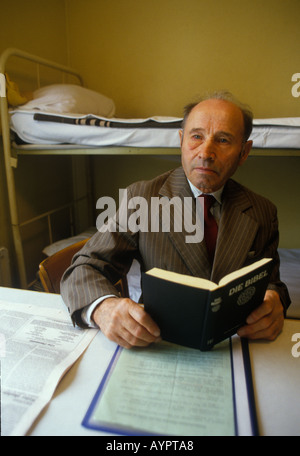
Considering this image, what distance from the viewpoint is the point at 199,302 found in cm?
51

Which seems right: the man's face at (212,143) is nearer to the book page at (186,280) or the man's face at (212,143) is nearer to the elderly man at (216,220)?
the elderly man at (216,220)

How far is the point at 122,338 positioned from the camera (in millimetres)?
592

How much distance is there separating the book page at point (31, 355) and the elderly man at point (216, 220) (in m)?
0.08

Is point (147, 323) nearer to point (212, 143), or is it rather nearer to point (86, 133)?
point (212, 143)

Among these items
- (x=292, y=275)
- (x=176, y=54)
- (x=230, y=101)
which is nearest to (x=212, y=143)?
(x=230, y=101)

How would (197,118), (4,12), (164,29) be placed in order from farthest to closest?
(164,29) → (4,12) → (197,118)

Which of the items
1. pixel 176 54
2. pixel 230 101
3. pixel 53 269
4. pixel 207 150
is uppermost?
pixel 176 54

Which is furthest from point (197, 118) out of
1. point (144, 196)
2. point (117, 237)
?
point (117, 237)

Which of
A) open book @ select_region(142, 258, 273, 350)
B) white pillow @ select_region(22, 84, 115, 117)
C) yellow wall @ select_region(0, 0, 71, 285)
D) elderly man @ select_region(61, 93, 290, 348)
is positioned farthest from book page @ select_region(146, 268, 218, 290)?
yellow wall @ select_region(0, 0, 71, 285)

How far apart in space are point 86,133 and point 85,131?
0.01 meters

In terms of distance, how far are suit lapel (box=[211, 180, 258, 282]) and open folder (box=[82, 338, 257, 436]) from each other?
27cm

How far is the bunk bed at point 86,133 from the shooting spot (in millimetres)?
1250
